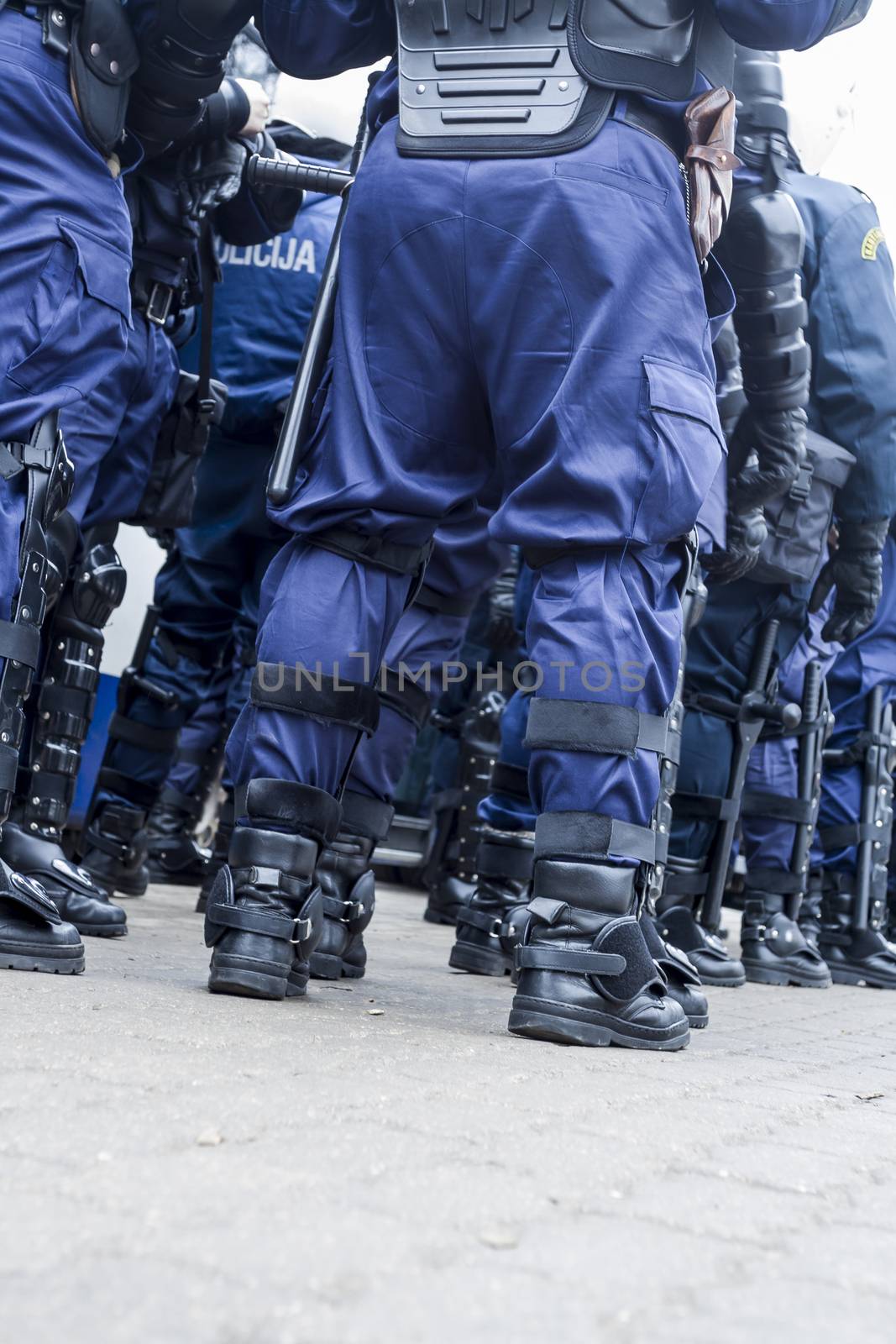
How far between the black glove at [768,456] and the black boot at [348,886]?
1.28m

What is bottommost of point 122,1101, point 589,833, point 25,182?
point 589,833

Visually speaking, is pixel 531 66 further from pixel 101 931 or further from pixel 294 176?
pixel 101 931

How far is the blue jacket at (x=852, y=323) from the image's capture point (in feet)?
12.0

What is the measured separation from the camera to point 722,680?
3758mm

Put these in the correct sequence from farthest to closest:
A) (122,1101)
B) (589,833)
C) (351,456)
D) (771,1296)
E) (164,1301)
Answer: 1. (351,456)
2. (589,833)
3. (122,1101)
4. (771,1296)
5. (164,1301)

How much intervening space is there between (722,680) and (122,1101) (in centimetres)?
278

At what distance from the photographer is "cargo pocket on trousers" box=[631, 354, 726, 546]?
1.96m

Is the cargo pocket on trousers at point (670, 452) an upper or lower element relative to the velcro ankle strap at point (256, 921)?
upper

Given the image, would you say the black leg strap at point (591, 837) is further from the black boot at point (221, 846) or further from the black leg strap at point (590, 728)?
the black boot at point (221, 846)

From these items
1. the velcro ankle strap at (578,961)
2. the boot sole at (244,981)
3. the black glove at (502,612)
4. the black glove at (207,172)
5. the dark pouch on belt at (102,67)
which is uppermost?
the dark pouch on belt at (102,67)

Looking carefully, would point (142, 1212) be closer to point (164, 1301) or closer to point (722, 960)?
point (164, 1301)

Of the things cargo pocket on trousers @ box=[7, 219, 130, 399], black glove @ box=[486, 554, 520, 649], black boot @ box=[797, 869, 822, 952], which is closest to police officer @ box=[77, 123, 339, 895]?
black glove @ box=[486, 554, 520, 649]

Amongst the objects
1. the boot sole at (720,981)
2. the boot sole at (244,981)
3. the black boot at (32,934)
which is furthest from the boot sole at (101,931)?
the boot sole at (720,981)

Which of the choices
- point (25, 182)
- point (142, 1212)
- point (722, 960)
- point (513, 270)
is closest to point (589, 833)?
point (513, 270)
